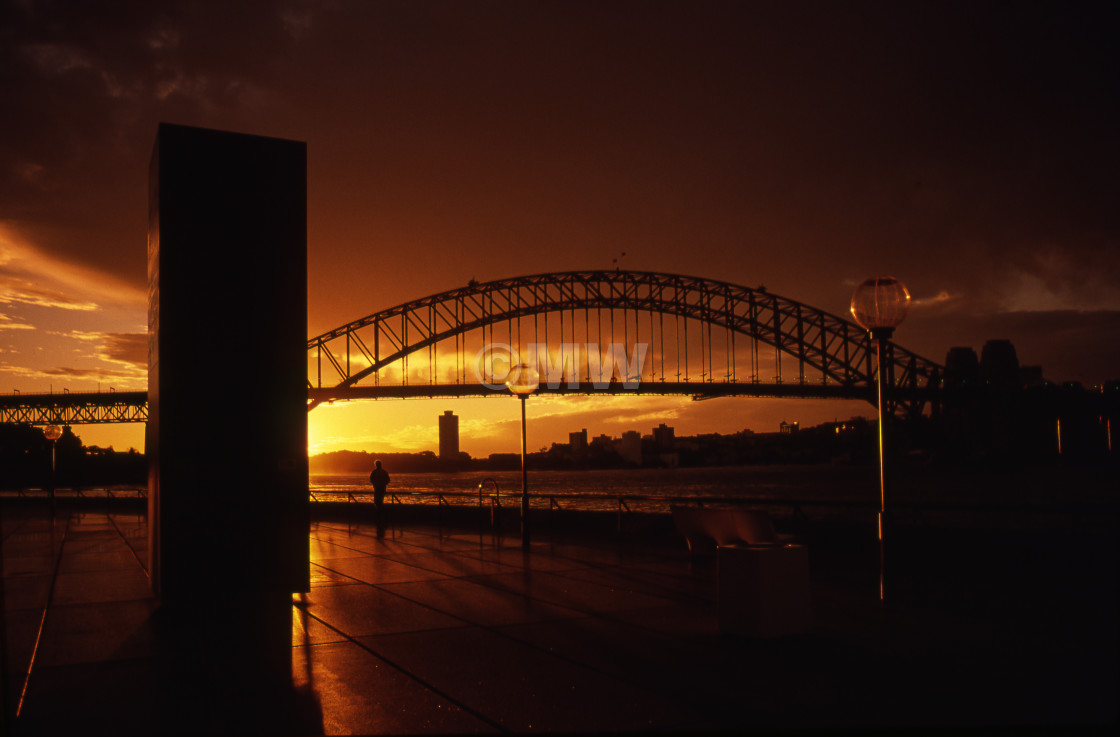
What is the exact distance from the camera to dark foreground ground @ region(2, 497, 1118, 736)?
16.0ft

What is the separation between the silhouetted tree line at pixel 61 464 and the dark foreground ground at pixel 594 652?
6232 centimetres

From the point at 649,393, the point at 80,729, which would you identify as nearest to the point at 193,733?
the point at 80,729

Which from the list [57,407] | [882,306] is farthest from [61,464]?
[882,306]

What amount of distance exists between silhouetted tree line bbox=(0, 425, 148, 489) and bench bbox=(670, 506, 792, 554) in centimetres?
6254

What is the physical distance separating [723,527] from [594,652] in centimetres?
385

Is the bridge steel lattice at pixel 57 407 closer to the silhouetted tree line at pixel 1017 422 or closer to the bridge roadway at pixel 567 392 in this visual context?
the bridge roadway at pixel 567 392

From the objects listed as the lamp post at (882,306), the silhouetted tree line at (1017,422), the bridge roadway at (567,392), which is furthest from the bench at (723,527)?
the silhouetted tree line at (1017,422)

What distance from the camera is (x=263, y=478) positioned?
361 inches

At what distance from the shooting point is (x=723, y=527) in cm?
986

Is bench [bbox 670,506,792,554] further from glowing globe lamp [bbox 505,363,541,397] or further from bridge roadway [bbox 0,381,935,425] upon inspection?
bridge roadway [bbox 0,381,935,425]

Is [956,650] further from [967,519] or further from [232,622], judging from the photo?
[967,519]

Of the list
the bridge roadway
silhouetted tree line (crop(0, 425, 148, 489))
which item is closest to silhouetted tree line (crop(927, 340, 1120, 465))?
the bridge roadway

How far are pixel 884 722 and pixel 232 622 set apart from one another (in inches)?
216

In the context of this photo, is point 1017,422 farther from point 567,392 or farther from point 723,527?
point 723,527
